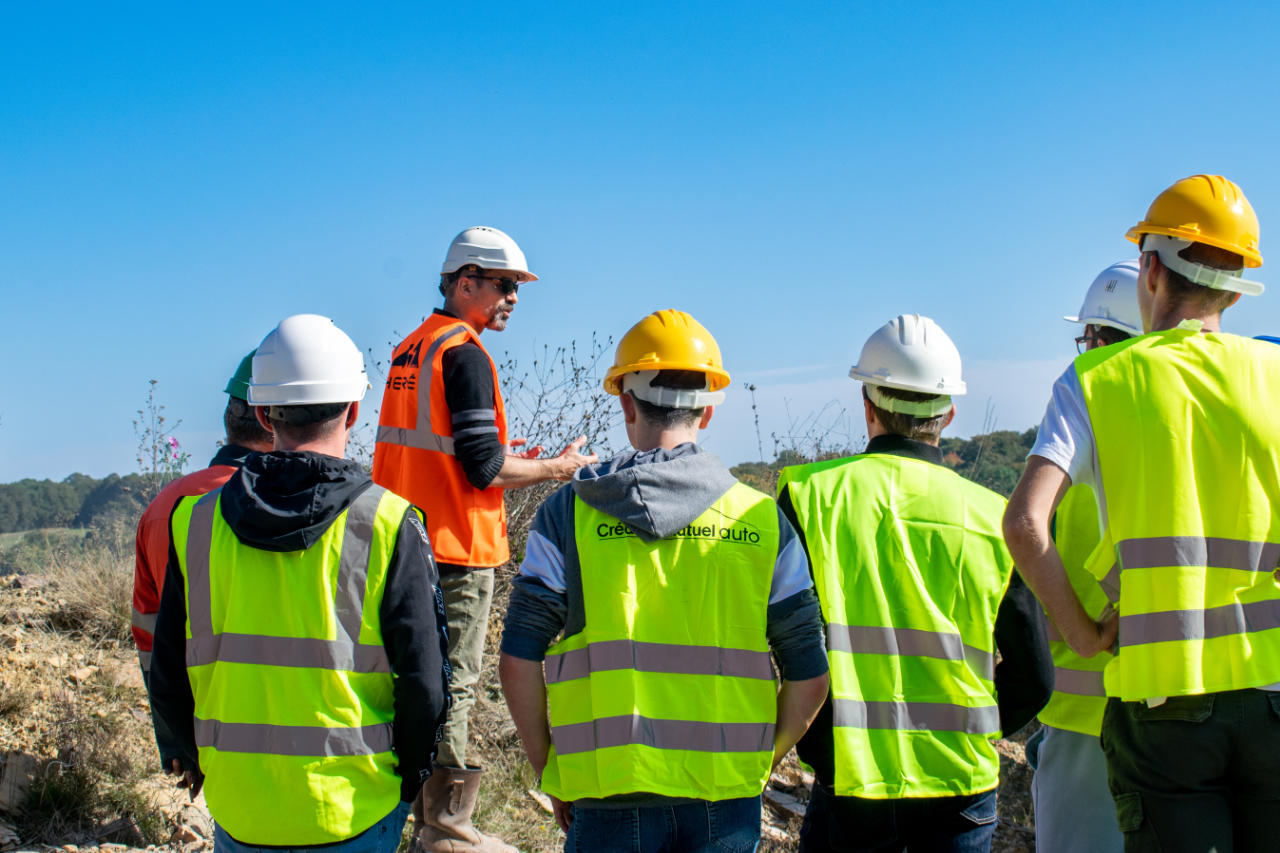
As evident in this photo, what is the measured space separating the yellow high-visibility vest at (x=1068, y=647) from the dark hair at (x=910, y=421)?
1.50 ft

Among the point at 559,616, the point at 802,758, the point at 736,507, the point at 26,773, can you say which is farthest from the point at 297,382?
the point at 26,773

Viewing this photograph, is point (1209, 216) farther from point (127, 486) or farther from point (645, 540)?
point (127, 486)

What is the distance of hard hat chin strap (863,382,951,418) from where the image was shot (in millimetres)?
2830

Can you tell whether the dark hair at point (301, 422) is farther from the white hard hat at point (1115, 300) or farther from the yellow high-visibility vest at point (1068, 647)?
the white hard hat at point (1115, 300)

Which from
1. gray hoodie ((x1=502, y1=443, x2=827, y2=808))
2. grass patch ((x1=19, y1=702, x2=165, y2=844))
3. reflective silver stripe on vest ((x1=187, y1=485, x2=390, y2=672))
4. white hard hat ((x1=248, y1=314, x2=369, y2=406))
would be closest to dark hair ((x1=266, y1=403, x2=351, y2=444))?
white hard hat ((x1=248, y1=314, x2=369, y2=406))

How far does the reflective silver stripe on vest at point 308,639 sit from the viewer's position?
7.89ft

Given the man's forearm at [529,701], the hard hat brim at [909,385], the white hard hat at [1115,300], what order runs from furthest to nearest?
1. the white hard hat at [1115,300]
2. the hard hat brim at [909,385]
3. the man's forearm at [529,701]

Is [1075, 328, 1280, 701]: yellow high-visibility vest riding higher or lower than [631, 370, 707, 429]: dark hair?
lower

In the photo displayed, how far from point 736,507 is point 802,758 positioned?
2.72ft

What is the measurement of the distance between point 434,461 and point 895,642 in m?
2.21

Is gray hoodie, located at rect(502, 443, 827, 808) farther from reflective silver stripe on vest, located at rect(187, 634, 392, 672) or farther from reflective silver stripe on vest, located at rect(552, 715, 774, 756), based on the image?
reflective silver stripe on vest, located at rect(187, 634, 392, 672)

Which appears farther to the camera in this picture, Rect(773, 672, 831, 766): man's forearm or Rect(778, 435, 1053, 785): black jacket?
Rect(778, 435, 1053, 785): black jacket

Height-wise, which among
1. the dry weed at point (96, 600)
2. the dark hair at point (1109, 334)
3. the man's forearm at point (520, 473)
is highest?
the dark hair at point (1109, 334)

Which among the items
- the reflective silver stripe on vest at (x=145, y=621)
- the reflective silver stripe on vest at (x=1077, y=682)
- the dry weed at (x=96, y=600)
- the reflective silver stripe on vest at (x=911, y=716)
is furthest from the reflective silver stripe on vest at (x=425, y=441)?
the dry weed at (x=96, y=600)
